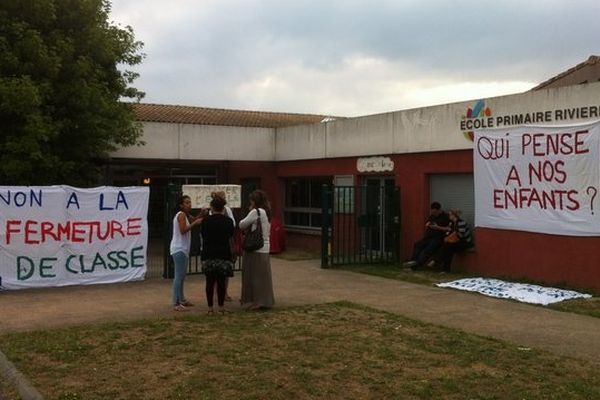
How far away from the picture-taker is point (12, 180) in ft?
47.3

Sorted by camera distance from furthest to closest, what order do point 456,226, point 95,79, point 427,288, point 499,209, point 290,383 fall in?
point 95,79 → point 456,226 → point 499,209 → point 427,288 → point 290,383

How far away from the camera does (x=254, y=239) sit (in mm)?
9758

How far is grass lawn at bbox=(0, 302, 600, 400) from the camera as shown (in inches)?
231

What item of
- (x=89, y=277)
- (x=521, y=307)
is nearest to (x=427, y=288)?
(x=521, y=307)

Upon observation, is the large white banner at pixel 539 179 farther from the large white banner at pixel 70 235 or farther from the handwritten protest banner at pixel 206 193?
the large white banner at pixel 70 235

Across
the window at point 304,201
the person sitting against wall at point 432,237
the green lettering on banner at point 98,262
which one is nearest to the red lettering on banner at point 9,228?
the green lettering on banner at point 98,262

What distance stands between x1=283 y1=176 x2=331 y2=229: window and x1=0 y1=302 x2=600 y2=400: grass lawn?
11.6 metres

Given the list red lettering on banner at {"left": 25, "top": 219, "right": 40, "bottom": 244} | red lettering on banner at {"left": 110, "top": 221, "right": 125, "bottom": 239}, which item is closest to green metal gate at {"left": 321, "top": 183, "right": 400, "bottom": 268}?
red lettering on banner at {"left": 110, "top": 221, "right": 125, "bottom": 239}

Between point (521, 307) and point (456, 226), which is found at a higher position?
point (456, 226)

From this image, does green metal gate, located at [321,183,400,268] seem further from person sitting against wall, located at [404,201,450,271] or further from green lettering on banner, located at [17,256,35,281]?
green lettering on banner, located at [17,256,35,281]

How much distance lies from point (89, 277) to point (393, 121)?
8.34 metres

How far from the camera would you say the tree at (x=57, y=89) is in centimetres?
1376

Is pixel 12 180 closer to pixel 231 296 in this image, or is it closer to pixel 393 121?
A: pixel 231 296

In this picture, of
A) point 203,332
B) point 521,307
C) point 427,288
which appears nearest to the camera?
point 203,332
